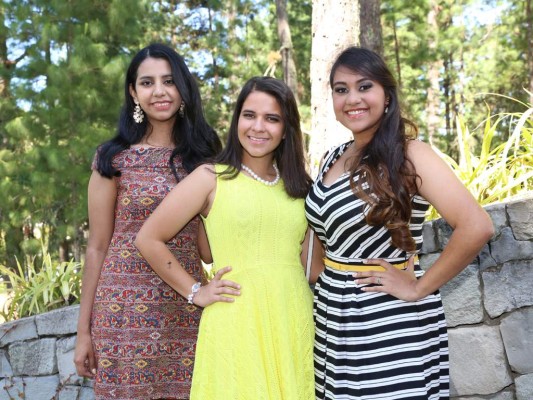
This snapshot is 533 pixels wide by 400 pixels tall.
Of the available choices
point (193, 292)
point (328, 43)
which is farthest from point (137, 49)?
point (193, 292)

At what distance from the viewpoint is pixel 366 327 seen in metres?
2.15

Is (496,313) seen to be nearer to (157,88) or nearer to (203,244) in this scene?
(203,244)

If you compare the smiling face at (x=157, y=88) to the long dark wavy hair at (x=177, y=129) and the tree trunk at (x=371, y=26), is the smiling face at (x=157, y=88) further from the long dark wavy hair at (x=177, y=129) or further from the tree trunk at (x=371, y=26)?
the tree trunk at (x=371, y=26)

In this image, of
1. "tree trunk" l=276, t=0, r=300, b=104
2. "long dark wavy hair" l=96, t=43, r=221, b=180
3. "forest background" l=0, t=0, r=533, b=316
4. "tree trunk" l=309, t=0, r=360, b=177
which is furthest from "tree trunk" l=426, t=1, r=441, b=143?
"long dark wavy hair" l=96, t=43, r=221, b=180

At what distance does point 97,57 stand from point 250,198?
6526 mm

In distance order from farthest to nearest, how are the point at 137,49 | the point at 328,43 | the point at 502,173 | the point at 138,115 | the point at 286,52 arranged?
the point at 286,52 < the point at 137,49 < the point at 328,43 < the point at 502,173 < the point at 138,115

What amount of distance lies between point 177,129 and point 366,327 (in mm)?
1168

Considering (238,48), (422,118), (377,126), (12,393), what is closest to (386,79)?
(377,126)

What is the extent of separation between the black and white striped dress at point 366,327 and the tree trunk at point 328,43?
95.7 inches

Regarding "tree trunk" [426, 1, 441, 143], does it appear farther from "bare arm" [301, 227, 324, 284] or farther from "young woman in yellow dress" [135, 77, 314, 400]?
"young woman in yellow dress" [135, 77, 314, 400]

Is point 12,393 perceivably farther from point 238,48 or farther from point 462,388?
point 238,48

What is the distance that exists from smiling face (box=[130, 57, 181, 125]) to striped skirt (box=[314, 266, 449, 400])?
Answer: 95 cm

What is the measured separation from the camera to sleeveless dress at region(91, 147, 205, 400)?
7.88 feet

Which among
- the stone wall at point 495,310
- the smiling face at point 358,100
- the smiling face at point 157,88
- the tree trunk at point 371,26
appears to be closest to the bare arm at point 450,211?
the smiling face at point 358,100
